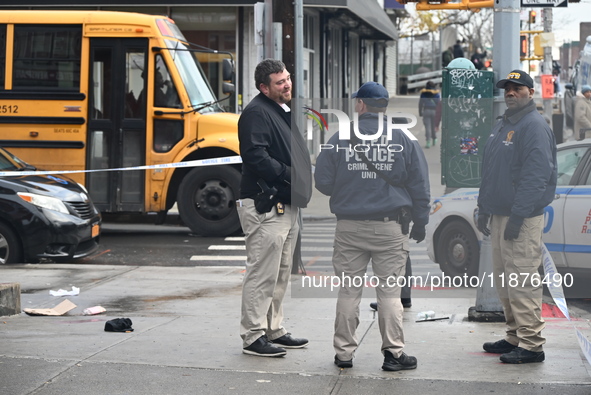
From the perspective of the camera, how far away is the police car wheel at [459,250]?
32.2 ft

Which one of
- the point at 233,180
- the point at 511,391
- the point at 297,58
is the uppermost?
the point at 297,58

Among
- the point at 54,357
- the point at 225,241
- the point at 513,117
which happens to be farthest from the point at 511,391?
the point at 225,241

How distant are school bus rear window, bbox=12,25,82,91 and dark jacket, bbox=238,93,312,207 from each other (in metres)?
8.37

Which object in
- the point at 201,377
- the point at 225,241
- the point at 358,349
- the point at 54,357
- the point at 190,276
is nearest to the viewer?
the point at 201,377

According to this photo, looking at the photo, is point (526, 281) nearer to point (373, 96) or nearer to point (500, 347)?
point (500, 347)

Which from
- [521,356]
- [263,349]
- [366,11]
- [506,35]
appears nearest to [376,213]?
[263,349]

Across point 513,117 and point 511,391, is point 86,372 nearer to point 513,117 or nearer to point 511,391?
point 511,391

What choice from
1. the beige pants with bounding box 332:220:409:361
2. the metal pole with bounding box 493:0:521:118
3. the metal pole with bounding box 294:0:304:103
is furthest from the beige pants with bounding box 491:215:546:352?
the metal pole with bounding box 294:0:304:103

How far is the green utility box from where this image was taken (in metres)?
7.99

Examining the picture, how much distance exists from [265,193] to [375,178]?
74 centimetres

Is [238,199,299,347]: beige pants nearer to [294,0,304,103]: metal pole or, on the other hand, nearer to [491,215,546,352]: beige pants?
[491,215,546,352]: beige pants

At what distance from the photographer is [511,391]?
18.7 ft

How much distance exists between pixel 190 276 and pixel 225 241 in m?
3.15

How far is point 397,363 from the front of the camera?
6.19 metres
